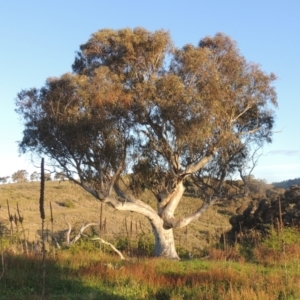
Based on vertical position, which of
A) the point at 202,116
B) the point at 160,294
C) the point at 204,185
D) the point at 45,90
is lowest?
the point at 160,294

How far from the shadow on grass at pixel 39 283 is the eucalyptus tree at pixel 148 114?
6.70m

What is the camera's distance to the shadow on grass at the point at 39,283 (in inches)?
469

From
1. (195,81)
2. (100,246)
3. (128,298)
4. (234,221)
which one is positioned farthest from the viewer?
(234,221)

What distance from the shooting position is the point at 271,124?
2508cm

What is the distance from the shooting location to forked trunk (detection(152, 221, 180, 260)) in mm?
22047

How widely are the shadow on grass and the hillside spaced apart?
11.9 m

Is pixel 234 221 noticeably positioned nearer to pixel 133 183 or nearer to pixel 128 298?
pixel 133 183

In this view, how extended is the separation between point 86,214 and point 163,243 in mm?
22290

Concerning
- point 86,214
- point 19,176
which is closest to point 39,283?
point 86,214

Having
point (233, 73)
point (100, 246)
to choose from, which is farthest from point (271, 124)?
point (100, 246)

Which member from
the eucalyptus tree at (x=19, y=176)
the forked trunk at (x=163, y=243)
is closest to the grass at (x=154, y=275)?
the forked trunk at (x=163, y=243)

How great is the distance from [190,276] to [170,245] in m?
8.67

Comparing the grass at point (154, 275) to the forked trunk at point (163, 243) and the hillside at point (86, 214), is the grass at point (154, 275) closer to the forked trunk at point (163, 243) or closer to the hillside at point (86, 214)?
the forked trunk at point (163, 243)

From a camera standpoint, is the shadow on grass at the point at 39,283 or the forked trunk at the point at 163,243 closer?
the shadow on grass at the point at 39,283
